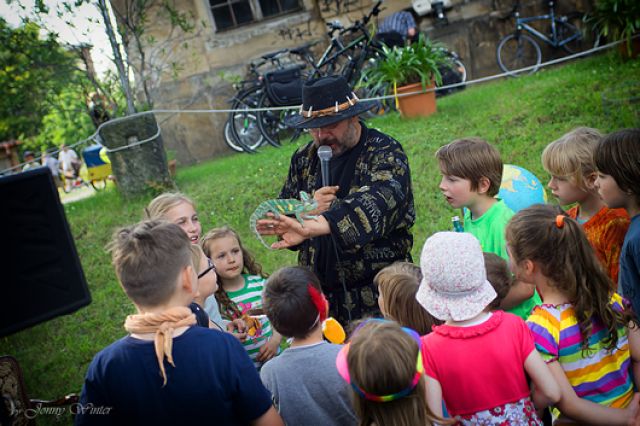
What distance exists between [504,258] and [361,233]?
2.05ft

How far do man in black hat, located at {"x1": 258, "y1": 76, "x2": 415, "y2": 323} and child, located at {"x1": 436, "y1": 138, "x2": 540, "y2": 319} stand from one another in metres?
0.20

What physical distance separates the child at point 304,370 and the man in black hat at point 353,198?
1.48ft

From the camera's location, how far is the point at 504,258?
2625 millimetres

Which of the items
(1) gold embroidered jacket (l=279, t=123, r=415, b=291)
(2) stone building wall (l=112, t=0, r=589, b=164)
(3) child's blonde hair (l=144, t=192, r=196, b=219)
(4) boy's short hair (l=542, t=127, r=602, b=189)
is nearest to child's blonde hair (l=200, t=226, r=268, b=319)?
(3) child's blonde hair (l=144, t=192, r=196, b=219)

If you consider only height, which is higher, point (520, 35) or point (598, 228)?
point (520, 35)

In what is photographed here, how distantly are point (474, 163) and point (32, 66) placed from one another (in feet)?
22.4

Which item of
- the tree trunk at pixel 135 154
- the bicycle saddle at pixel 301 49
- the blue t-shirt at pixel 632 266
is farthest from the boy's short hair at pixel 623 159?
the bicycle saddle at pixel 301 49

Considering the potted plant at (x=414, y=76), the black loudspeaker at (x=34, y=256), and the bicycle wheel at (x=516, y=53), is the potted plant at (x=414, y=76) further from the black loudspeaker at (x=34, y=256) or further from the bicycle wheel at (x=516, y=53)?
the black loudspeaker at (x=34, y=256)

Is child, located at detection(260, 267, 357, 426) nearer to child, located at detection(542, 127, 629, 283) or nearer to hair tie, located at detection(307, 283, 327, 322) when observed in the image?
A: hair tie, located at detection(307, 283, 327, 322)

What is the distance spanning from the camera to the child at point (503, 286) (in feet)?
7.70

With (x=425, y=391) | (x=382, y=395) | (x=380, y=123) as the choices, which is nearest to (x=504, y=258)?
(x=425, y=391)

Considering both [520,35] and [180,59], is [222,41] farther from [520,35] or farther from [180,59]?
[520,35]

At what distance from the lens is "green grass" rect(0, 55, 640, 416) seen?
4.96 meters

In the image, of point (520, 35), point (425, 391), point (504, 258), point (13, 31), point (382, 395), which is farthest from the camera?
point (520, 35)
